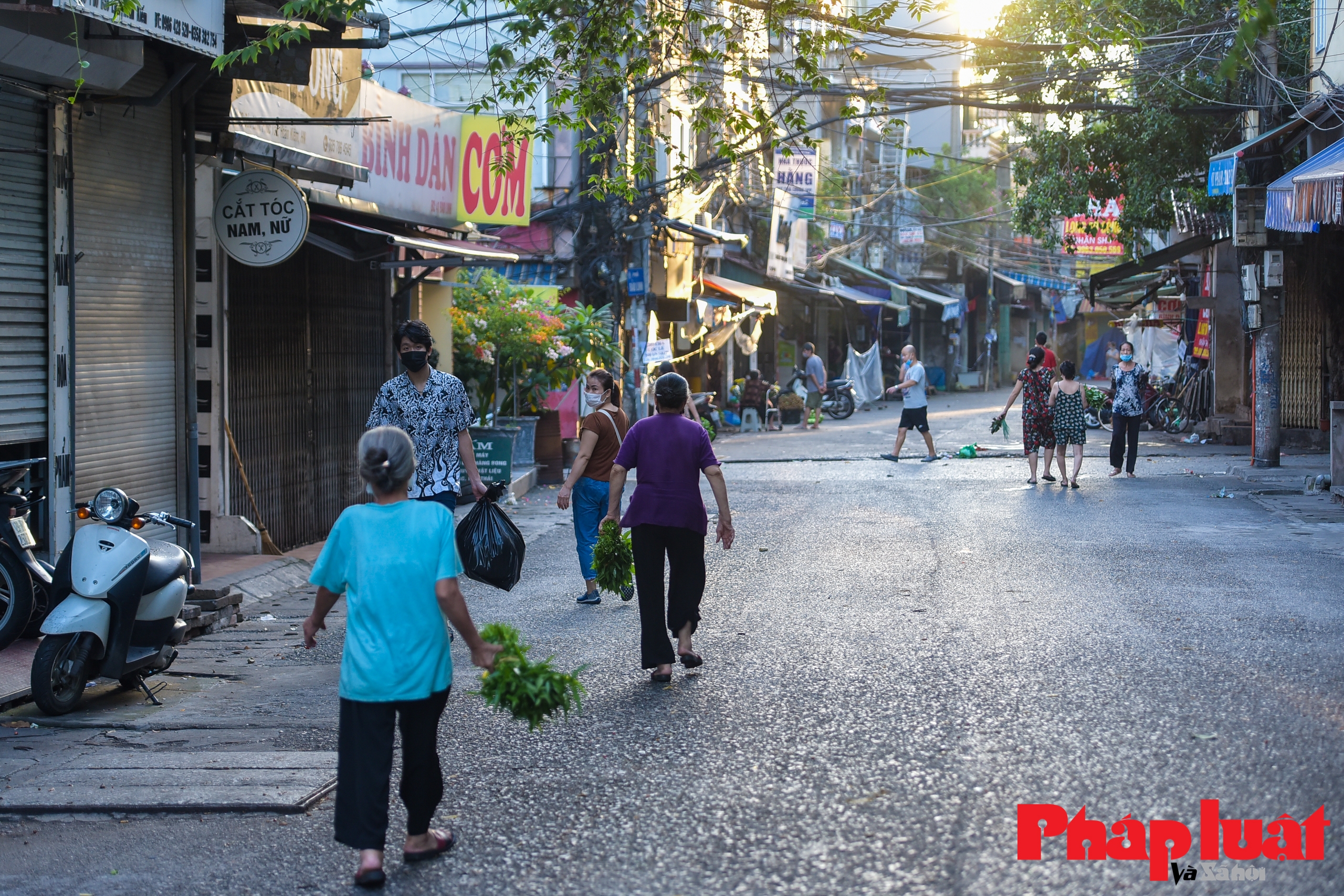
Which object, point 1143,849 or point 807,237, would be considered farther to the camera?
point 807,237

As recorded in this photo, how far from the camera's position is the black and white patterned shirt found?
7418 millimetres

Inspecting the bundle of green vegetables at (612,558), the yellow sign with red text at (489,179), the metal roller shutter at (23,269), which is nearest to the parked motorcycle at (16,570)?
the metal roller shutter at (23,269)

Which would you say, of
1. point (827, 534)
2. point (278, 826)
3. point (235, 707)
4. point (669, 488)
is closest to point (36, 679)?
point (235, 707)

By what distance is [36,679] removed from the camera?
5992 mm

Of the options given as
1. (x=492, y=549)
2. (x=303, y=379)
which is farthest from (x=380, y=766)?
(x=303, y=379)

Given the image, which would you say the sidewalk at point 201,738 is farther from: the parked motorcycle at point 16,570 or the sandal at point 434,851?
the sandal at point 434,851

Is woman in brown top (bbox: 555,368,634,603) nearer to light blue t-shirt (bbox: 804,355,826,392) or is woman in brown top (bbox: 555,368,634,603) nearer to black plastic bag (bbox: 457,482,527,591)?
black plastic bag (bbox: 457,482,527,591)

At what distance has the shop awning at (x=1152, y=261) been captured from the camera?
68.6 ft

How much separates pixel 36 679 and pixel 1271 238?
640 inches

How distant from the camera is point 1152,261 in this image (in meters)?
22.6

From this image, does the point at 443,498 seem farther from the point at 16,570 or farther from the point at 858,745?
the point at 858,745

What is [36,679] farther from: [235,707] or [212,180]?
[212,180]

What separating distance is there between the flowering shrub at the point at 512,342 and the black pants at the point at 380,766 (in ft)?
39.6

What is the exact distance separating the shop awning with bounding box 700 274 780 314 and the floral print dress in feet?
42.3
